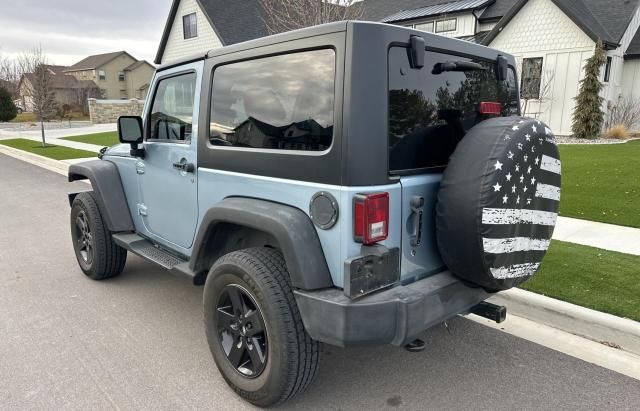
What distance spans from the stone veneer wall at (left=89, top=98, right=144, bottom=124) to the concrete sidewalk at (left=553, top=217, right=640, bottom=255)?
31476 millimetres

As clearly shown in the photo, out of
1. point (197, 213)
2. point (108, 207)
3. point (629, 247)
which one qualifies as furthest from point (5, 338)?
point (629, 247)

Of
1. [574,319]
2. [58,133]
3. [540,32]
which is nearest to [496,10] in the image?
[540,32]

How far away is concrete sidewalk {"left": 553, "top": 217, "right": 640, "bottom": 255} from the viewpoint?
519 centimetres

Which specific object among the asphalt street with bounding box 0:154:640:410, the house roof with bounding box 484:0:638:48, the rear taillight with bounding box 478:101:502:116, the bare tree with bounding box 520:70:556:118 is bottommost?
the asphalt street with bounding box 0:154:640:410

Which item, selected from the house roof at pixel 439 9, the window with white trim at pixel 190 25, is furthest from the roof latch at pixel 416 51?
the window with white trim at pixel 190 25

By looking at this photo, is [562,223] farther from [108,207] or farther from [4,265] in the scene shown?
[4,265]

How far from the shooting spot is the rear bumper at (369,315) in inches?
→ 87.7

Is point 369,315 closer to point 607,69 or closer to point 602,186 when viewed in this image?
point 602,186

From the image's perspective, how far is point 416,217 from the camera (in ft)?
8.14

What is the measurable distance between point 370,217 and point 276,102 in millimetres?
Result: 894

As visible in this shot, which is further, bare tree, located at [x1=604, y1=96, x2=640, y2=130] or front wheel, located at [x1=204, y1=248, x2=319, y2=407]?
bare tree, located at [x1=604, y1=96, x2=640, y2=130]

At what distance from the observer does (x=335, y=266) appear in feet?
7.69

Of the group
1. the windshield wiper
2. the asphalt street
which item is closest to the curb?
the asphalt street

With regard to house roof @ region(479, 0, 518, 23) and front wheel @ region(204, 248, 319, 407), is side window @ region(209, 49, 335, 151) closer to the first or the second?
front wheel @ region(204, 248, 319, 407)
